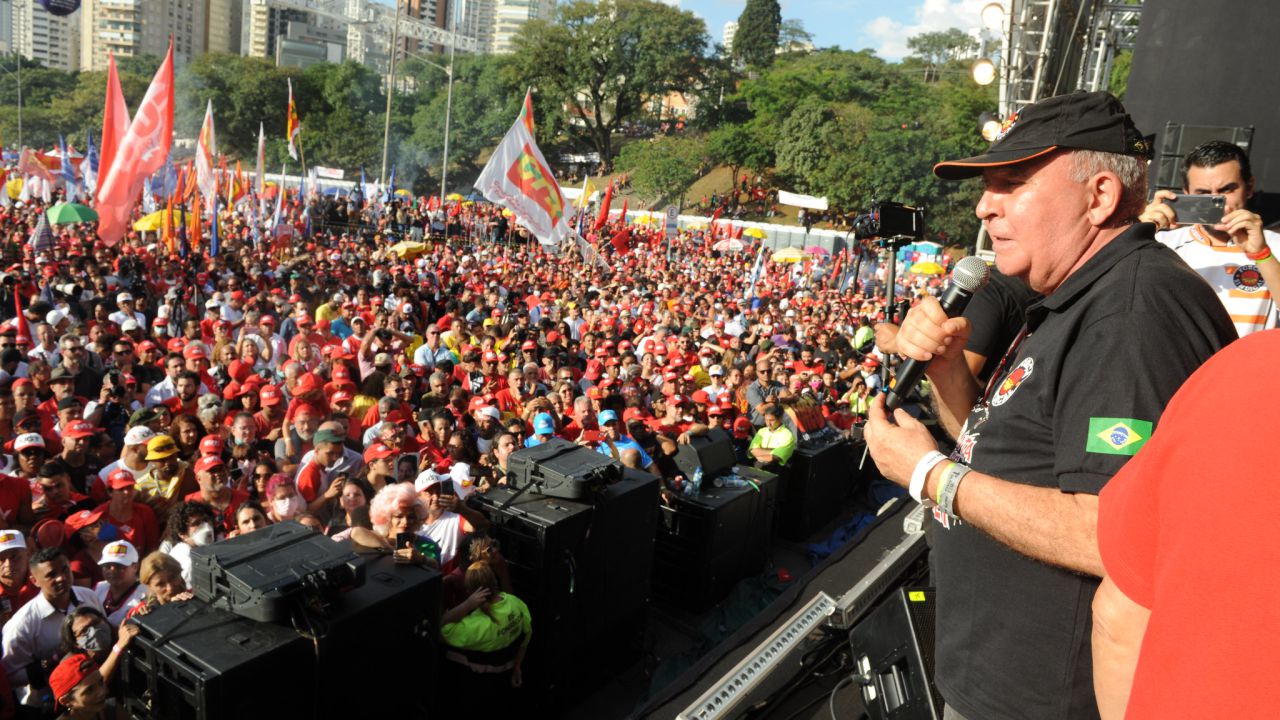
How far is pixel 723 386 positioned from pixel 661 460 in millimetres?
3631

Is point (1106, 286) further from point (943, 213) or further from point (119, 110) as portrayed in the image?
point (943, 213)

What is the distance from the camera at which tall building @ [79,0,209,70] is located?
13225 centimetres

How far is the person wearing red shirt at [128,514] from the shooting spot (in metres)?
5.11

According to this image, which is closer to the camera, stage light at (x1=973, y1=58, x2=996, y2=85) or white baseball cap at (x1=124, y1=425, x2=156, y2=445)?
white baseball cap at (x1=124, y1=425, x2=156, y2=445)

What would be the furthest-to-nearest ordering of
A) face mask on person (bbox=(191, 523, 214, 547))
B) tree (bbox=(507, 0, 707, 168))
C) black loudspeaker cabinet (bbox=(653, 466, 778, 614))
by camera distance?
1. tree (bbox=(507, 0, 707, 168))
2. black loudspeaker cabinet (bbox=(653, 466, 778, 614))
3. face mask on person (bbox=(191, 523, 214, 547))

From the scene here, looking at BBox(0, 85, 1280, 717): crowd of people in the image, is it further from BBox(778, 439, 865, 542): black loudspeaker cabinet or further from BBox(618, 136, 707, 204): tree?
BBox(618, 136, 707, 204): tree

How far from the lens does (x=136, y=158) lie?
1103cm

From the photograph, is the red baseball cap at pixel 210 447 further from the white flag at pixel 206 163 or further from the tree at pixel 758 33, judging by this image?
the tree at pixel 758 33

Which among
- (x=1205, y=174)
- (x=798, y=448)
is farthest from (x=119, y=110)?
(x=1205, y=174)

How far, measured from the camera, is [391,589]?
3611 mm

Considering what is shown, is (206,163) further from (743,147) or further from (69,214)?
(743,147)

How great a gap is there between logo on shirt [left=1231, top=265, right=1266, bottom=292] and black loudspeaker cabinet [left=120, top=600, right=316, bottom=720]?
3731 mm

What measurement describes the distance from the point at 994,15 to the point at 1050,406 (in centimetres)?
1140

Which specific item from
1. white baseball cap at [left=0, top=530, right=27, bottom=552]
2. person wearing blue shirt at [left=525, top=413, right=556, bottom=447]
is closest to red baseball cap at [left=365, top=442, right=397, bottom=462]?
person wearing blue shirt at [left=525, top=413, right=556, bottom=447]
